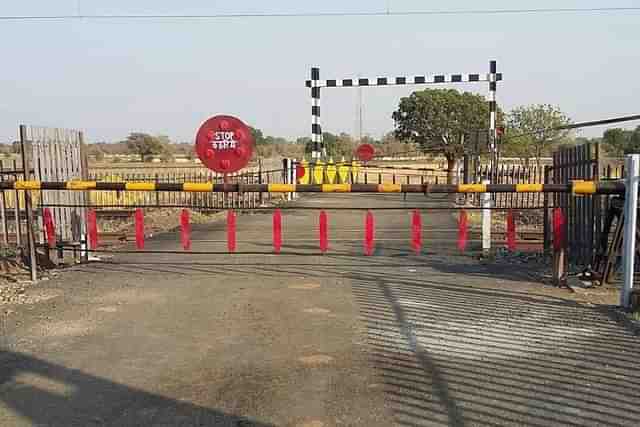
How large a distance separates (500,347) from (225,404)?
262cm

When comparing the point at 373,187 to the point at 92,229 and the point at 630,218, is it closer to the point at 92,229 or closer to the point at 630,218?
the point at 630,218

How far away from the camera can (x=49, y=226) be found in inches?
353

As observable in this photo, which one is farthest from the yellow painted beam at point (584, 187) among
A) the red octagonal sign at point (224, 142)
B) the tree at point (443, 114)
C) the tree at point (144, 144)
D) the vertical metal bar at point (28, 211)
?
the tree at point (144, 144)

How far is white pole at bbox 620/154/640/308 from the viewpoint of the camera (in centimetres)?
662

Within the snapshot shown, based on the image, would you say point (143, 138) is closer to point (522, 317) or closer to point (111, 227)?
point (111, 227)

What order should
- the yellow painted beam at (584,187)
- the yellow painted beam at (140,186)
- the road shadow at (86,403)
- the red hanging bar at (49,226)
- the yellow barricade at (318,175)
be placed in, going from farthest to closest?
the yellow barricade at (318,175), the red hanging bar at (49,226), the yellow painted beam at (140,186), the yellow painted beam at (584,187), the road shadow at (86,403)

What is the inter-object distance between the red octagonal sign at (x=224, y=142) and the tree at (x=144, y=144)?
196 feet

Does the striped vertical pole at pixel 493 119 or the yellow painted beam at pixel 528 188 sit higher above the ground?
the striped vertical pole at pixel 493 119

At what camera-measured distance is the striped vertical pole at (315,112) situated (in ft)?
75.2

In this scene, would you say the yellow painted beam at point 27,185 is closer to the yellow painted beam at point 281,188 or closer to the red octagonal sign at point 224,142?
the yellow painted beam at point 281,188

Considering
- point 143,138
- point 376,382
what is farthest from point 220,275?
point 143,138

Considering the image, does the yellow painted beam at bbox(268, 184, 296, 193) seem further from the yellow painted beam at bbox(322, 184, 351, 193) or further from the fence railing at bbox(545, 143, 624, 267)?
the fence railing at bbox(545, 143, 624, 267)

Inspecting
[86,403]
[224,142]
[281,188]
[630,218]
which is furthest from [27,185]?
[630,218]

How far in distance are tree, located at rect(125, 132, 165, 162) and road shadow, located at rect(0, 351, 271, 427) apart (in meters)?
67.6
